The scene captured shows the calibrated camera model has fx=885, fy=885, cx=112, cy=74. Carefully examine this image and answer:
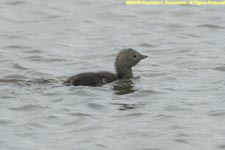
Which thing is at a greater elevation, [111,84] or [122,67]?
[122,67]

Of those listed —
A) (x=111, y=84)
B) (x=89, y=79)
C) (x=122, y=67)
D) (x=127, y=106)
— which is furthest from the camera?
(x=122, y=67)

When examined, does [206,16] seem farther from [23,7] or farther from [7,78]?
[7,78]

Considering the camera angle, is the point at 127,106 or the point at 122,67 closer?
the point at 127,106

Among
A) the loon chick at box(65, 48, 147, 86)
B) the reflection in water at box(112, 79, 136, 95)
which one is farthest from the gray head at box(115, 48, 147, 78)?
the reflection in water at box(112, 79, 136, 95)

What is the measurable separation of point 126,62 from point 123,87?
32.1 inches

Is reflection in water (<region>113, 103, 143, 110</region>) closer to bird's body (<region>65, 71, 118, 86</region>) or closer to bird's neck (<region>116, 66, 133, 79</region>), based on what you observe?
bird's body (<region>65, 71, 118, 86</region>)

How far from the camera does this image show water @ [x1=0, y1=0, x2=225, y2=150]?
11.9m

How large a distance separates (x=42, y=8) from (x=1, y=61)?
531 centimetres

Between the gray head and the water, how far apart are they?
240 mm

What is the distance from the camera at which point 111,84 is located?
1502 cm

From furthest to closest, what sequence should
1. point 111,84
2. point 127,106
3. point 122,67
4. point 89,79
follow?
point 122,67 < point 111,84 < point 89,79 < point 127,106

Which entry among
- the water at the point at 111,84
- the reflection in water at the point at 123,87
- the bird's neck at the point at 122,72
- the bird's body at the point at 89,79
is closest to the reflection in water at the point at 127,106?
the water at the point at 111,84

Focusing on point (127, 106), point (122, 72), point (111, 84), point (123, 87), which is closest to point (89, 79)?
point (111, 84)

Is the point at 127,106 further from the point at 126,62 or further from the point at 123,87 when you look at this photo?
the point at 126,62
